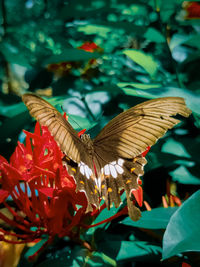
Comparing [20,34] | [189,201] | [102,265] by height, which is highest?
[20,34]

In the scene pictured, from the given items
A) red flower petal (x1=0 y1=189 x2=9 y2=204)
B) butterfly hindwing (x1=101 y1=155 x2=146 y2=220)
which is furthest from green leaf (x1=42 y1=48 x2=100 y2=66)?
red flower petal (x1=0 y1=189 x2=9 y2=204)

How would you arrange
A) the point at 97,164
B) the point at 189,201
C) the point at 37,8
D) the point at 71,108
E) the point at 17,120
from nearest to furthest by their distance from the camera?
the point at 189,201 < the point at 97,164 < the point at 17,120 < the point at 71,108 < the point at 37,8

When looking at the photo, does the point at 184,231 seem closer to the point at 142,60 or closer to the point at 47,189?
the point at 47,189

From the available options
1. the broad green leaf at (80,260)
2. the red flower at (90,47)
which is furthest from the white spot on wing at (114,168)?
the red flower at (90,47)

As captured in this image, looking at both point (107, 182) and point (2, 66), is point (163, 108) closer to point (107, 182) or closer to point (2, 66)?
point (107, 182)

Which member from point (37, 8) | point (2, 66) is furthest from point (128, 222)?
point (37, 8)

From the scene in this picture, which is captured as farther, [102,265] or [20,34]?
[20,34]

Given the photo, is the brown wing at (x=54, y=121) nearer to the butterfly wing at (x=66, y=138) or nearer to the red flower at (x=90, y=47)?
the butterfly wing at (x=66, y=138)
